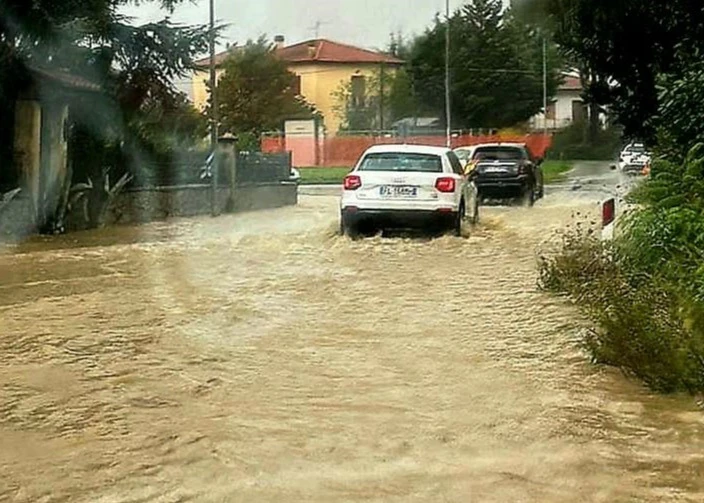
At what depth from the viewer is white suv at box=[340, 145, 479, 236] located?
19.8 meters

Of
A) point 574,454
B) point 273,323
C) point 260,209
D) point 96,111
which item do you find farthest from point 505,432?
point 260,209

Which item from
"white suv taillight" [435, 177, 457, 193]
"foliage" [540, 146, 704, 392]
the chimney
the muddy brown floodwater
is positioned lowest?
the muddy brown floodwater

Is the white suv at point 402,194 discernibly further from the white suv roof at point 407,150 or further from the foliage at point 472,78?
the foliage at point 472,78

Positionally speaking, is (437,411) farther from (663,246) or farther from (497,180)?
(497,180)

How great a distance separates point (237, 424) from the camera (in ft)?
25.5

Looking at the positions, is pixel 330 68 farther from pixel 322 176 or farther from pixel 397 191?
pixel 397 191

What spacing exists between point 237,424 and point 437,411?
1.23 metres

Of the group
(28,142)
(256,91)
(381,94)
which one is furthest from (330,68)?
(28,142)

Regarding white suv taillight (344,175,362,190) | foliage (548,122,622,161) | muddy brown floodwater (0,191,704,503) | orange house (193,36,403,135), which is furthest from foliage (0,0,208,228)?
orange house (193,36,403,135)

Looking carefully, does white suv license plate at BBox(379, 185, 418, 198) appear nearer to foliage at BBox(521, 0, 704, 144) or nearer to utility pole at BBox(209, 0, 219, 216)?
foliage at BBox(521, 0, 704, 144)

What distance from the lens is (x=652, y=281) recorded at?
10.0 metres

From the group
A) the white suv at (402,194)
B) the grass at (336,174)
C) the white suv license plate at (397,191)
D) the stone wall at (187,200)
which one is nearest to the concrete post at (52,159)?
the stone wall at (187,200)

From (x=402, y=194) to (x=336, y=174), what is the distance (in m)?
26.7

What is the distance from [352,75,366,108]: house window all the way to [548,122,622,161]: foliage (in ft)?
26.4
